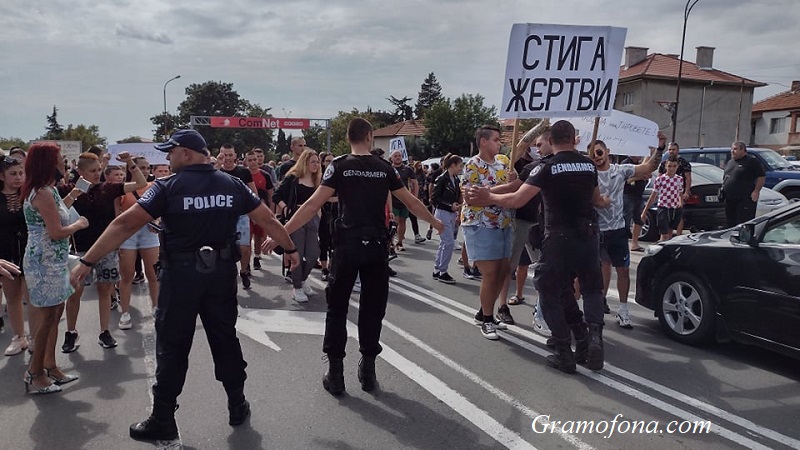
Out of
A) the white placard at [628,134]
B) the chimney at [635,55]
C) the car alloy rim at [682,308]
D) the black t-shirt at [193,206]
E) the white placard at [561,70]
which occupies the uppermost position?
the chimney at [635,55]

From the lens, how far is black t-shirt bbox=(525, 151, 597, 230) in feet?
14.6

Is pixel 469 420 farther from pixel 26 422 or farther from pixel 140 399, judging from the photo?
pixel 26 422

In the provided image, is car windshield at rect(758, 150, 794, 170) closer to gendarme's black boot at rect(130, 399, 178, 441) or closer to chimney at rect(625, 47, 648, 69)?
gendarme's black boot at rect(130, 399, 178, 441)

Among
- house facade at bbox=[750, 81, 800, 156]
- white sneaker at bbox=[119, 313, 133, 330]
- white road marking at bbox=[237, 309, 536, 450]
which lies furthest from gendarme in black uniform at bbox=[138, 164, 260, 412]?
house facade at bbox=[750, 81, 800, 156]

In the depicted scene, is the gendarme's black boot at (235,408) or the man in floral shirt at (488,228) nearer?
the gendarme's black boot at (235,408)

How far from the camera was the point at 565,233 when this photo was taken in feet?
14.9

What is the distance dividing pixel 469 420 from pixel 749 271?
271cm

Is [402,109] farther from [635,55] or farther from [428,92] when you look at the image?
[635,55]

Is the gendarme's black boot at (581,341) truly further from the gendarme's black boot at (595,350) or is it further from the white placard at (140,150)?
the white placard at (140,150)

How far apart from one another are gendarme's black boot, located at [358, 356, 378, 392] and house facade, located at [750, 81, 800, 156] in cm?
5470

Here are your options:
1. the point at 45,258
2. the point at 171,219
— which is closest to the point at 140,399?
the point at 45,258

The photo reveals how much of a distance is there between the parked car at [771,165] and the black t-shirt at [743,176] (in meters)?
4.88

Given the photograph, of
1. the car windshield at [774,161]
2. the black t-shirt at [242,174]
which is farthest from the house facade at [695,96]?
the black t-shirt at [242,174]

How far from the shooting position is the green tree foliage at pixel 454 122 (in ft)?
156
